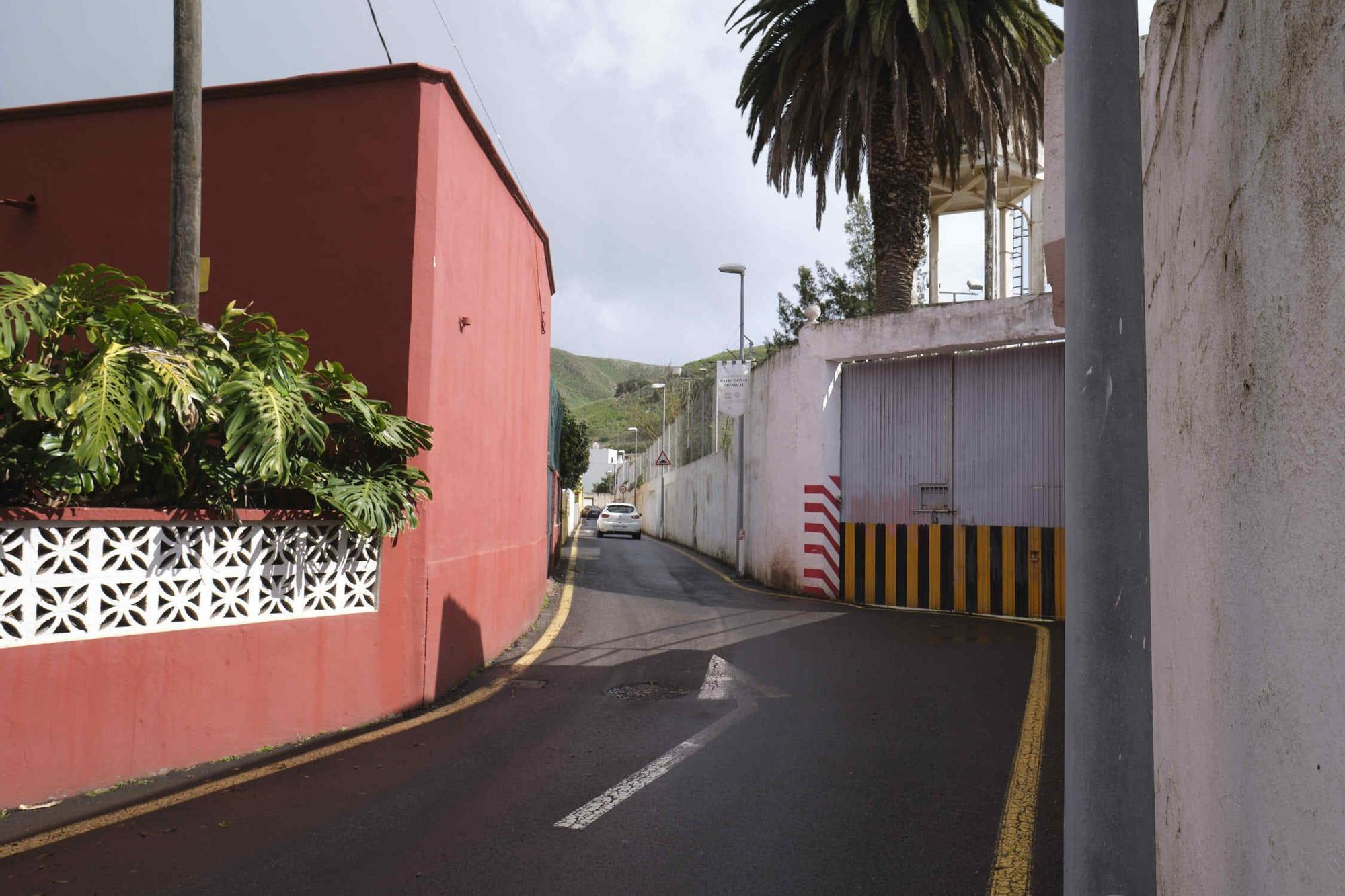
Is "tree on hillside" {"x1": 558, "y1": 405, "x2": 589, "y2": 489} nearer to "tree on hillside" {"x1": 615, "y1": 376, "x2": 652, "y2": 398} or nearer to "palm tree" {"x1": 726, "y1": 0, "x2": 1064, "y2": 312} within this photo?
"palm tree" {"x1": 726, "y1": 0, "x2": 1064, "y2": 312}

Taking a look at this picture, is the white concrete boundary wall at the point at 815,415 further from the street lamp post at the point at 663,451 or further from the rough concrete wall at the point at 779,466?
the street lamp post at the point at 663,451

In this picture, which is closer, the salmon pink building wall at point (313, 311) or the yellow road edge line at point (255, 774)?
the yellow road edge line at point (255, 774)

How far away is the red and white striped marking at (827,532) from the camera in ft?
54.7

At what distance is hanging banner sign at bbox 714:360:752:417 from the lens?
20969 millimetres

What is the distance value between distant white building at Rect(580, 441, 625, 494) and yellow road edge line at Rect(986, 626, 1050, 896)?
342ft

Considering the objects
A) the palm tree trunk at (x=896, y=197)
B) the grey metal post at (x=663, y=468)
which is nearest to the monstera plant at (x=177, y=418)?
the palm tree trunk at (x=896, y=197)

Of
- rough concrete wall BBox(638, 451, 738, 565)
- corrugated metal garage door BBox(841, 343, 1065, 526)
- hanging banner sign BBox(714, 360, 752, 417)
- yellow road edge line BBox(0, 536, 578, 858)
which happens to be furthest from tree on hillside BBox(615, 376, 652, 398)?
yellow road edge line BBox(0, 536, 578, 858)

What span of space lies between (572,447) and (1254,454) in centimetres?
3426

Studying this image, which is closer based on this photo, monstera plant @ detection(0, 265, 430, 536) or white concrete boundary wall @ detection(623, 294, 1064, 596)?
monstera plant @ detection(0, 265, 430, 536)

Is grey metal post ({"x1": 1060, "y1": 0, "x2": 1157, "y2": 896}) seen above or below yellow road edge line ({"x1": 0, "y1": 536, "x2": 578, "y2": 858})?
above

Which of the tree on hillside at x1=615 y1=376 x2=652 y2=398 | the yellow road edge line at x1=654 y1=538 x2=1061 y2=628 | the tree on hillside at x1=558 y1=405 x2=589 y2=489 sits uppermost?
the tree on hillside at x1=615 y1=376 x2=652 y2=398

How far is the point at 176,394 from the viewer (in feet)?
18.4

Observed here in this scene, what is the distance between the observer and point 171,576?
588cm

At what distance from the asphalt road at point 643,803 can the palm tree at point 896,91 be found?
9.77m
